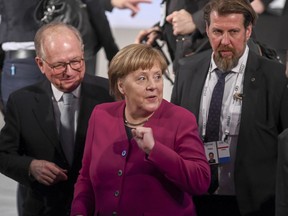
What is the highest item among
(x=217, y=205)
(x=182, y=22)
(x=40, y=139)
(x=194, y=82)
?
(x=182, y=22)

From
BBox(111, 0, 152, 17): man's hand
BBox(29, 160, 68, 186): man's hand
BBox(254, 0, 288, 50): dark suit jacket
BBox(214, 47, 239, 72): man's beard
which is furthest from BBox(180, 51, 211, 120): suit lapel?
BBox(111, 0, 152, 17): man's hand

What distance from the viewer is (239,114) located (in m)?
3.48

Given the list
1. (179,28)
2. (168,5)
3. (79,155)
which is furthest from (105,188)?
(168,5)

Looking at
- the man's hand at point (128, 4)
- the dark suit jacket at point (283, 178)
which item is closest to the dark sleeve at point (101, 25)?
the man's hand at point (128, 4)

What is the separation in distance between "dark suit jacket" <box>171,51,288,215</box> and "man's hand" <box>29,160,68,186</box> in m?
0.82

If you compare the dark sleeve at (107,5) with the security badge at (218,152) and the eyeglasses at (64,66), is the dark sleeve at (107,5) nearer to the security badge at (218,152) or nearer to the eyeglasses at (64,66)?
the eyeglasses at (64,66)

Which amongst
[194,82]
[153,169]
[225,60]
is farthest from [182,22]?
[153,169]

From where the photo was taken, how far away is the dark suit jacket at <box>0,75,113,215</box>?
11.6ft

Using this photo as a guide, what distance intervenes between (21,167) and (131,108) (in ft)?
2.38

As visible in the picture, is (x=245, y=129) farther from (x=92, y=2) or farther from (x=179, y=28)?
(x=92, y=2)

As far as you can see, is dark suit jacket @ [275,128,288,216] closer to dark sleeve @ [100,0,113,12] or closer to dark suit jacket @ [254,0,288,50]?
dark suit jacket @ [254,0,288,50]

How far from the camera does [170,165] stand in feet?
9.17

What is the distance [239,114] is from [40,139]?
949 mm

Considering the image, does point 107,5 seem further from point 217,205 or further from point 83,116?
point 217,205
